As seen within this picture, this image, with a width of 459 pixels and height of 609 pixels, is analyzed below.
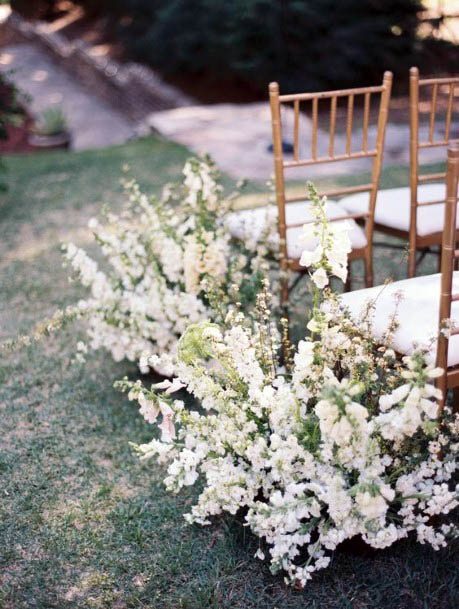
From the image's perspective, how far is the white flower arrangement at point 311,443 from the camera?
6.30 feet

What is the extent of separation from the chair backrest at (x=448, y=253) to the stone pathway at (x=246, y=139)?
4.24m

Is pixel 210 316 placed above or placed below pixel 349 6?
below

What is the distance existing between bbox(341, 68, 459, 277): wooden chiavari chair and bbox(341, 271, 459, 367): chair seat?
0.72 metres

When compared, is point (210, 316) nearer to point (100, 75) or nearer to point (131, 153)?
point (131, 153)

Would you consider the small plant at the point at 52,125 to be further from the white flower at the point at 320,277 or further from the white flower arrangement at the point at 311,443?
the white flower at the point at 320,277

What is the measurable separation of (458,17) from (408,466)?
8431mm

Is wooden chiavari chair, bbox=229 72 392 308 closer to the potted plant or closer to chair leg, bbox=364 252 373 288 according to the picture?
chair leg, bbox=364 252 373 288

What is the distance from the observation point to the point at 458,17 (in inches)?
352

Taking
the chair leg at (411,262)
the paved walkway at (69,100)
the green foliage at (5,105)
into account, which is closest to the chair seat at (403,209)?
the chair leg at (411,262)

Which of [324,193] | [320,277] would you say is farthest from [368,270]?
[320,277]

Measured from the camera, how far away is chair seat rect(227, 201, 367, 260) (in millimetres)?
3057

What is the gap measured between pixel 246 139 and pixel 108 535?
551 cm

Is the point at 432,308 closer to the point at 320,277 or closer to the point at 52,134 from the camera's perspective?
the point at 320,277

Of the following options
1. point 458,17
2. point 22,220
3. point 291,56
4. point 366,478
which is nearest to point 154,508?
point 366,478
